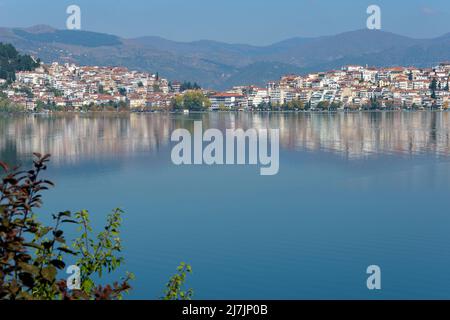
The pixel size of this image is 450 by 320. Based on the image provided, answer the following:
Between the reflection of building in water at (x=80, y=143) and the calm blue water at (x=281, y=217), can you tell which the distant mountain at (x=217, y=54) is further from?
the calm blue water at (x=281, y=217)

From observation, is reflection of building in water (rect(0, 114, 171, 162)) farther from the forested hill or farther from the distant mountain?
the distant mountain

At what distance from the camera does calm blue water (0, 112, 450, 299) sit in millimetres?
4922

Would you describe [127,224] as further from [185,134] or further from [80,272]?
[185,134]

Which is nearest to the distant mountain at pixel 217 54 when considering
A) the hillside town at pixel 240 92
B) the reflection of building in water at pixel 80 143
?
the hillside town at pixel 240 92

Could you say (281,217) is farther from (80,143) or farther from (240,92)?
(240,92)

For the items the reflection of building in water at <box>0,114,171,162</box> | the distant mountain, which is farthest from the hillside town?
the distant mountain

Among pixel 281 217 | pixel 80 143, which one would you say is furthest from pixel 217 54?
pixel 281 217

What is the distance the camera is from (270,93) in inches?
1976

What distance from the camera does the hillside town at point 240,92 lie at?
43.0 metres

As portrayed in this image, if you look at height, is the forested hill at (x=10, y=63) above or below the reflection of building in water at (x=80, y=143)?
above

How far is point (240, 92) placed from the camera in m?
54.3

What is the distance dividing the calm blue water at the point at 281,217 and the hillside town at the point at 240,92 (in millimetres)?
27714

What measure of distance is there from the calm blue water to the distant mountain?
279 ft

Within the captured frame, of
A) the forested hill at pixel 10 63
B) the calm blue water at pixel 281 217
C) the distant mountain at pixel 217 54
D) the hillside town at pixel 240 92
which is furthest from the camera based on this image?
the distant mountain at pixel 217 54
